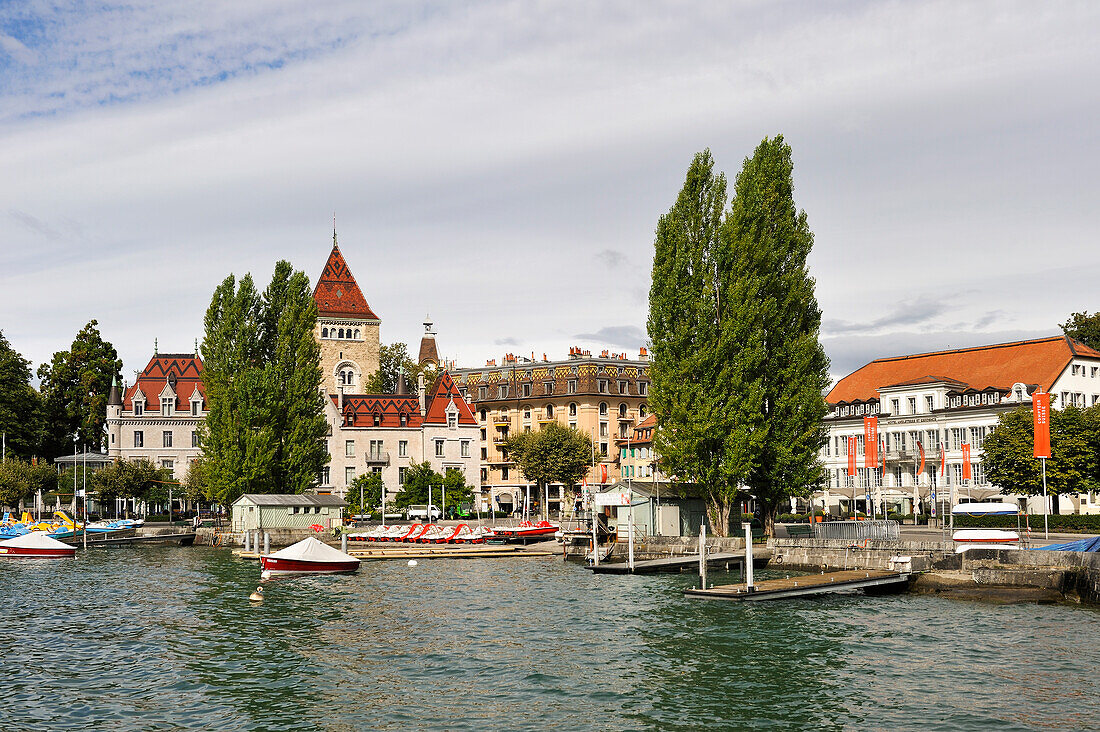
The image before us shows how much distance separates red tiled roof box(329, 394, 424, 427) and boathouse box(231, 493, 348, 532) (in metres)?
32.4

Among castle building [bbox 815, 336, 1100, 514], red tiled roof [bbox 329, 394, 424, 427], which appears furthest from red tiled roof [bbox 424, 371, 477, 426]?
castle building [bbox 815, 336, 1100, 514]

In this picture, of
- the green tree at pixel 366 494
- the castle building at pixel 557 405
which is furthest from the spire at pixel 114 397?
the castle building at pixel 557 405

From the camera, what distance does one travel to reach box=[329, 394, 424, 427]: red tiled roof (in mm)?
109250

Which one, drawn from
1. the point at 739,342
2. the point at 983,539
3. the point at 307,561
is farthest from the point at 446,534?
the point at 983,539

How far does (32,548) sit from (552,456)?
187 feet

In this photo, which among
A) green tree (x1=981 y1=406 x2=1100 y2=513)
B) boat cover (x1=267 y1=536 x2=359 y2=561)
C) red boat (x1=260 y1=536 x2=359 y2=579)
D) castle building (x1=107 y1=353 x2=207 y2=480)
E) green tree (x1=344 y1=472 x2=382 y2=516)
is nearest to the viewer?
red boat (x1=260 y1=536 x2=359 y2=579)

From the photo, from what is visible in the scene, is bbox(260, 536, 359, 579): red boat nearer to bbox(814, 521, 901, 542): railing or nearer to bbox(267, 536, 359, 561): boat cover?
bbox(267, 536, 359, 561): boat cover

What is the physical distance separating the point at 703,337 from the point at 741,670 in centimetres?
3025

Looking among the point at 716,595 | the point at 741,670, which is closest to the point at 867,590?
the point at 716,595

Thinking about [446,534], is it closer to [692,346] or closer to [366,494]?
[692,346]

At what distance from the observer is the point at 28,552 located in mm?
66938

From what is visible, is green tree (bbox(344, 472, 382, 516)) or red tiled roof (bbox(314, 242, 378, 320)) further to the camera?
red tiled roof (bbox(314, 242, 378, 320))

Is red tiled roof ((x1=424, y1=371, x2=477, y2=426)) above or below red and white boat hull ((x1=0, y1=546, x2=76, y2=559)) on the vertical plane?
above

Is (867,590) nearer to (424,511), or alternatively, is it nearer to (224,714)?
(224,714)
